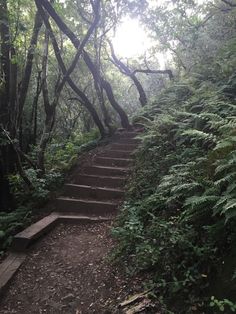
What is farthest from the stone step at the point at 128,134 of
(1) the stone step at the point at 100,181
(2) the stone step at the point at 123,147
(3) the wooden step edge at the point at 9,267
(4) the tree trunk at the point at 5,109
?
(3) the wooden step edge at the point at 9,267

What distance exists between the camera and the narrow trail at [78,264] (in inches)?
175

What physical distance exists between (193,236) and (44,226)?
3.58 m

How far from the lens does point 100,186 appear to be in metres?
8.64

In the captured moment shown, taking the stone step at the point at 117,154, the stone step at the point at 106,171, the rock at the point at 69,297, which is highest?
the stone step at the point at 117,154

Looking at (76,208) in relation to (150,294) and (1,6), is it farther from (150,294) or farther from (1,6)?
(1,6)

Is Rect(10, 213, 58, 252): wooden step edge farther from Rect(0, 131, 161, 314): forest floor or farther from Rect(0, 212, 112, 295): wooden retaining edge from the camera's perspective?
Rect(0, 131, 161, 314): forest floor

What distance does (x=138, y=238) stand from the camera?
498cm

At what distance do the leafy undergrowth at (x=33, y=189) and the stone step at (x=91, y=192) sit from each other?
0.41 metres

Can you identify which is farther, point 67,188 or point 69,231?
point 67,188

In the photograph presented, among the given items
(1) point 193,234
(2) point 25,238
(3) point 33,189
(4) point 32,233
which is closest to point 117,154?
(3) point 33,189

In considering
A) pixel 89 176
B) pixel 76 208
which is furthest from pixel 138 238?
pixel 89 176

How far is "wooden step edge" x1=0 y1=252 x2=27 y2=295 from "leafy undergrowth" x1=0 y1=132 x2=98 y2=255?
1.09 feet

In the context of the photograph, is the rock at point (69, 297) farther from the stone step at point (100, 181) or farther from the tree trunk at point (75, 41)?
the tree trunk at point (75, 41)

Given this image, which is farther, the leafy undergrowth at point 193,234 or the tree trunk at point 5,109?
the tree trunk at point 5,109
